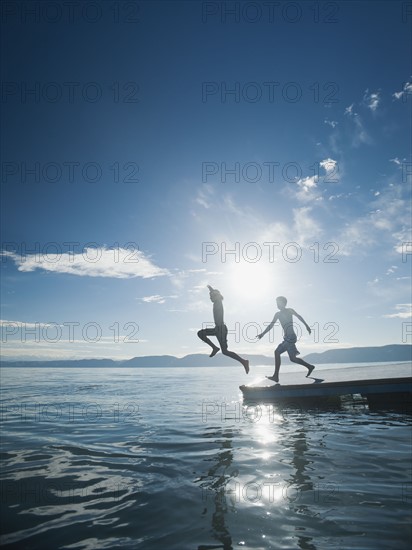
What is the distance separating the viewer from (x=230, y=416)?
1080 centimetres

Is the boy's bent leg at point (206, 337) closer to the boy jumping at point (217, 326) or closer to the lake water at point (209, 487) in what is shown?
the boy jumping at point (217, 326)

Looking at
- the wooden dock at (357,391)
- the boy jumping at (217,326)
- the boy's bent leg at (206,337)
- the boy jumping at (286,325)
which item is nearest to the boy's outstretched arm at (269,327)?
the boy jumping at (286,325)

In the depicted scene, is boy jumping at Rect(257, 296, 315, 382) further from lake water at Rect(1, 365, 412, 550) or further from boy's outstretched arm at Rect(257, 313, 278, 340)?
lake water at Rect(1, 365, 412, 550)

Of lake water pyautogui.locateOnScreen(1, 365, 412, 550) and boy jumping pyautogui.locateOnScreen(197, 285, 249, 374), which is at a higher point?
boy jumping pyautogui.locateOnScreen(197, 285, 249, 374)

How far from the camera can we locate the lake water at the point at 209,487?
3203 millimetres

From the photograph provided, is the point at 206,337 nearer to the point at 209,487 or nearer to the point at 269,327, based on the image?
the point at 269,327

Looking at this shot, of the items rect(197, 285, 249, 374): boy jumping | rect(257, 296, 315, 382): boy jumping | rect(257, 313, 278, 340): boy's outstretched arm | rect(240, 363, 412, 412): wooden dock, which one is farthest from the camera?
rect(257, 296, 315, 382): boy jumping

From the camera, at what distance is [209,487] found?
4453 millimetres

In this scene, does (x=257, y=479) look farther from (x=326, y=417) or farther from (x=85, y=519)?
(x=326, y=417)

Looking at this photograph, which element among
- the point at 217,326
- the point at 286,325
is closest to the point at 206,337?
the point at 217,326

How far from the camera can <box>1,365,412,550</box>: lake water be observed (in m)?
3.20

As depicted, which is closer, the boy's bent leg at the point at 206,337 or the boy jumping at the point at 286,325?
the boy's bent leg at the point at 206,337

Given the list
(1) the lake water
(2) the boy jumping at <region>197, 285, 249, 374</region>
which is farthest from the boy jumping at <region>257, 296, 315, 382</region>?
(1) the lake water

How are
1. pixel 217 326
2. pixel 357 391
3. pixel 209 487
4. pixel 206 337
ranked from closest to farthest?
pixel 209 487
pixel 217 326
pixel 206 337
pixel 357 391
